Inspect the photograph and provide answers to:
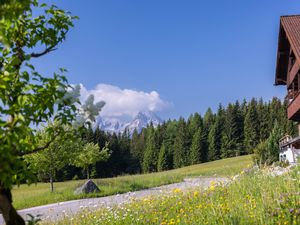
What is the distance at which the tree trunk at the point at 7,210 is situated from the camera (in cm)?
297

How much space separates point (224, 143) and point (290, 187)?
65.9 meters

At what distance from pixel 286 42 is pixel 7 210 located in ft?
72.4

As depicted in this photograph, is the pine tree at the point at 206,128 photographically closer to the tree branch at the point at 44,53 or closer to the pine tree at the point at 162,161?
the pine tree at the point at 162,161

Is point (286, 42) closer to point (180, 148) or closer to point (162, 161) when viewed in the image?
point (180, 148)

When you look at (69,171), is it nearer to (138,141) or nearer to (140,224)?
(138,141)

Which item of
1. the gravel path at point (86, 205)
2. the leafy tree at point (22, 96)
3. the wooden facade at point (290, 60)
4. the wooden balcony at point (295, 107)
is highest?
the wooden facade at point (290, 60)

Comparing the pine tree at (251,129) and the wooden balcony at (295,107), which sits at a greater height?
the pine tree at (251,129)

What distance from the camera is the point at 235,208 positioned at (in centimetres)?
613

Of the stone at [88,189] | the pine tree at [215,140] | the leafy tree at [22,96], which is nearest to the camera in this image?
the leafy tree at [22,96]

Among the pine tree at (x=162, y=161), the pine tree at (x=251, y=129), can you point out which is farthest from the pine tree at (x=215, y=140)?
the pine tree at (x=162, y=161)

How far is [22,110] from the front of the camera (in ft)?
8.22

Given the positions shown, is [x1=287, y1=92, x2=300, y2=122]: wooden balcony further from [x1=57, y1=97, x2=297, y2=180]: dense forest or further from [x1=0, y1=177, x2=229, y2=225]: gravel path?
[x1=57, y1=97, x2=297, y2=180]: dense forest

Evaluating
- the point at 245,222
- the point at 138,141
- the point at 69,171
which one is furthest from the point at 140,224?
the point at 138,141

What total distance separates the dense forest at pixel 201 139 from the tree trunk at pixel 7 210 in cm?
6164
